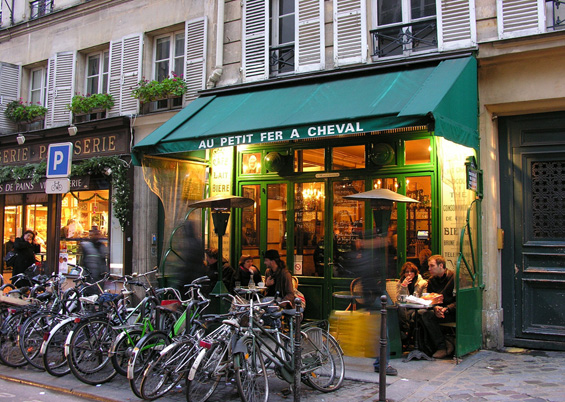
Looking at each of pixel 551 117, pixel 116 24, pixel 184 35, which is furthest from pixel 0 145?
pixel 551 117

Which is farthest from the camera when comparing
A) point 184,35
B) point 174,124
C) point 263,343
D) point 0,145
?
point 0,145

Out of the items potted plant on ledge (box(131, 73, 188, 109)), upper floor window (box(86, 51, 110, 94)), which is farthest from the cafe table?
upper floor window (box(86, 51, 110, 94))

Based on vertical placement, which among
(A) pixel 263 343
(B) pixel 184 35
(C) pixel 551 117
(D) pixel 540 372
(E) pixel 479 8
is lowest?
(D) pixel 540 372

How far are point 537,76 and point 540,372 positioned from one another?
404cm

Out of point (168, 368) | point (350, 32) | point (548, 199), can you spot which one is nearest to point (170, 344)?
point (168, 368)

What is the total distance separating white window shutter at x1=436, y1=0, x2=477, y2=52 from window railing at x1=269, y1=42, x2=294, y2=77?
9.24ft

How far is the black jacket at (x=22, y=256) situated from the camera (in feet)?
38.4

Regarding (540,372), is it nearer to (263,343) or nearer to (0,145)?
(263,343)

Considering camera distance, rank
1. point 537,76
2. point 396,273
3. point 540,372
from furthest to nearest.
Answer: point 396,273, point 537,76, point 540,372

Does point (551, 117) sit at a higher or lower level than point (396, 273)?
higher

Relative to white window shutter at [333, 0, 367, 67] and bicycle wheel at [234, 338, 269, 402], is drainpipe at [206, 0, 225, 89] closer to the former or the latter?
white window shutter at [333, 0, 367, 67]

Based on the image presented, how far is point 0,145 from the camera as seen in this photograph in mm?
14336

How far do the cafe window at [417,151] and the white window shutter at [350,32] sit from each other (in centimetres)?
162

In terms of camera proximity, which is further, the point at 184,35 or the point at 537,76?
the point at 184,35
